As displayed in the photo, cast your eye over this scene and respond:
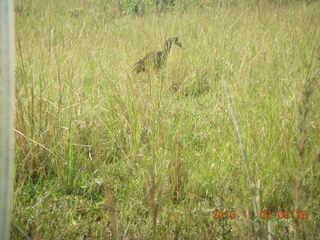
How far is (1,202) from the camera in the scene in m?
0.38

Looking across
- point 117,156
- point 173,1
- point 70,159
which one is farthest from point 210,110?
point 173,1

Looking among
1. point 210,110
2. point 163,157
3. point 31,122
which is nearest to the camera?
point 163,157

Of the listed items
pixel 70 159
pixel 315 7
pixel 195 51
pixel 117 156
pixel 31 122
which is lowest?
pixel 117 156

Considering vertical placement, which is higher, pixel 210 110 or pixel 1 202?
pixel 1 202

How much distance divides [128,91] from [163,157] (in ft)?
1.93

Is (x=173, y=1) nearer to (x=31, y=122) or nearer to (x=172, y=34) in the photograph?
(x=172, y=34)

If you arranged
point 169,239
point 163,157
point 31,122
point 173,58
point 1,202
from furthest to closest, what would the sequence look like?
point 173,58, point 31,122, point 163,157, point 169,239, point 1,202

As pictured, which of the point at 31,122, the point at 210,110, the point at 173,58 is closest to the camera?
Result: the point at 31,122

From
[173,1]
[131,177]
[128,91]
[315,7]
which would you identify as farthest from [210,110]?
[315,7]

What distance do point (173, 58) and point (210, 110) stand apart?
1041mm

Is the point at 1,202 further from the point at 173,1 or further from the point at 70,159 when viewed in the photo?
the point at 173,1

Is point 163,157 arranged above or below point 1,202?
below

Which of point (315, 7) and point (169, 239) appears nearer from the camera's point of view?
point (169, 239)

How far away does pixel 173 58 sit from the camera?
296 centimetres
